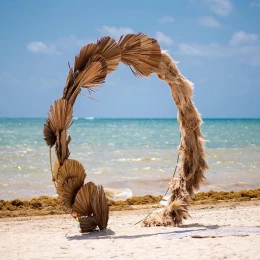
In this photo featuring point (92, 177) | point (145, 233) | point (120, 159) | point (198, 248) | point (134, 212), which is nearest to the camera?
point (198, 248)

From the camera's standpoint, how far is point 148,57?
5.72 m

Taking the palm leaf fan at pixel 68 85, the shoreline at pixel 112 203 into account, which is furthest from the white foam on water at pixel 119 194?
the palm leaf fan at pixel 68 85

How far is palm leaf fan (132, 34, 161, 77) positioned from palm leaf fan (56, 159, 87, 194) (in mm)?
1415

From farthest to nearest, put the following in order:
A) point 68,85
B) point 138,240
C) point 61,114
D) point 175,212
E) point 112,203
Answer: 1. point 112,203
2. point 175,212
3. point 68,85
4. point 61,114
5. point 138,240

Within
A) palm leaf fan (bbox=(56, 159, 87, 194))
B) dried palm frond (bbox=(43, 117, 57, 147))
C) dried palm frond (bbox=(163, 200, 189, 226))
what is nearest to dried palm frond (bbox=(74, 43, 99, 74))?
dried palm frond (bbox=(43, 117, 57, 147))

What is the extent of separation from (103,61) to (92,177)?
312 inches

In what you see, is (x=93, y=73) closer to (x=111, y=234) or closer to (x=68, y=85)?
(x=68, y=85)

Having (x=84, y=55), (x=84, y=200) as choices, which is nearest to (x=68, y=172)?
(x=84, y=200)

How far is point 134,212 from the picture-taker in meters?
7.80

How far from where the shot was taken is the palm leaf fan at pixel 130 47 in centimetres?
565

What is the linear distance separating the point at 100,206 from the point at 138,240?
895mm

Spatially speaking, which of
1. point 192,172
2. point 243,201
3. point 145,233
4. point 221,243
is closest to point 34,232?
point 145,233

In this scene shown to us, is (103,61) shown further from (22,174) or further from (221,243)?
(22,174)

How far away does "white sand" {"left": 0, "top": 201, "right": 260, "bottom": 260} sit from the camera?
4.20m
